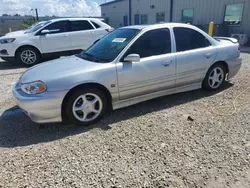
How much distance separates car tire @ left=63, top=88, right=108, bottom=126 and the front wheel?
94.0 inches

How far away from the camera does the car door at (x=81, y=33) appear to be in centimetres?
795

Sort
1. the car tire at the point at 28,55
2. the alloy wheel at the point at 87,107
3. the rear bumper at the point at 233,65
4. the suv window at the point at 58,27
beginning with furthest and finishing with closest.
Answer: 1. the suv window at the point at 58,27
2. the car tire at the point at 28,55
3. the rear bumper at the point at 233,65
4. the alloy wheel at the point at 87,107

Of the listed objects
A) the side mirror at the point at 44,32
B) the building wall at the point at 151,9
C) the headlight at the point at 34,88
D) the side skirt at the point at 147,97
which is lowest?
the side skirt at the point at 147,97

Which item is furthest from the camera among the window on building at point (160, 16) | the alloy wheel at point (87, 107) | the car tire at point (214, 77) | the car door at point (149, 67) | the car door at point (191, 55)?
the window on building at point (160, 16)

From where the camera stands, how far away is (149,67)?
11.7 ft

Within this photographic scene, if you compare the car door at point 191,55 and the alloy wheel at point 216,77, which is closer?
the car door at point 191,55

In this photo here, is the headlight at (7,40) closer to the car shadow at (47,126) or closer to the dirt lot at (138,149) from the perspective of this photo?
the car shadow at (47,126)

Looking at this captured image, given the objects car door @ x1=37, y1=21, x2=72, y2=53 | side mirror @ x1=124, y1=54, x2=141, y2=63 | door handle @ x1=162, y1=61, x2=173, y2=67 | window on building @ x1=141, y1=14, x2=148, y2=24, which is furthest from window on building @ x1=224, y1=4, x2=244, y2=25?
side mirror @ x1=124, y1=54, x2=141, y2=63

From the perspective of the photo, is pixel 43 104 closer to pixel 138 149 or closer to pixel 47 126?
pixel 47 126

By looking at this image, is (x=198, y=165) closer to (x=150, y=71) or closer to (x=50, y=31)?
(x=150, y=71)

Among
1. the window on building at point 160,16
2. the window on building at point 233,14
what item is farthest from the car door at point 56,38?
the window on building at point 160,16

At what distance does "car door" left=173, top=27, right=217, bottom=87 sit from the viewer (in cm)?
394

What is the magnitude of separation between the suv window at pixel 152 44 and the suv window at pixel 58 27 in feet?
17.0

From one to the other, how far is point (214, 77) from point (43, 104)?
3.56 m
